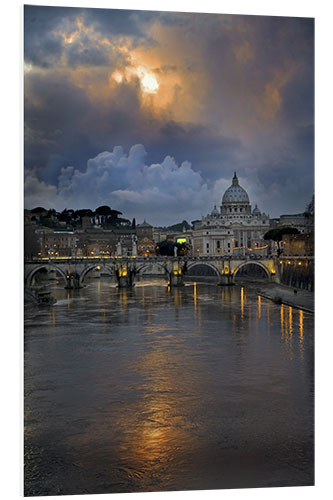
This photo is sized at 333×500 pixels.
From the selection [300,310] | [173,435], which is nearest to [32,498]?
[173,435]

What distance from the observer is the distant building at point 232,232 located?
60.0m

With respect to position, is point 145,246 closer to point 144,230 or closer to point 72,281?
point 144,230

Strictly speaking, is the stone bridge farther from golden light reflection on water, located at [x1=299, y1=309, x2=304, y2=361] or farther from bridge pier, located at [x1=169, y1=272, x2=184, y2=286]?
golden light reflection on water, located at [x1=299, y1=309, x2=304, y2=361]

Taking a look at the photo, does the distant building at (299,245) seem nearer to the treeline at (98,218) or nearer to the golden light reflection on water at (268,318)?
the golden light reflection on water at (268,318)

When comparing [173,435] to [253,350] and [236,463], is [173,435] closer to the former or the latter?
[236,463]

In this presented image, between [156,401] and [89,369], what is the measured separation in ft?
8.20

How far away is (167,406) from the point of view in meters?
8.34

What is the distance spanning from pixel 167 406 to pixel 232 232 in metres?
53.5

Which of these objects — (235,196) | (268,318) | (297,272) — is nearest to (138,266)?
(297,272)

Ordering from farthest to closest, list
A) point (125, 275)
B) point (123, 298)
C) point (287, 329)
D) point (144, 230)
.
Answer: point (144, 230) < point (125, 275) < point (123, 298) < point (287, 329)

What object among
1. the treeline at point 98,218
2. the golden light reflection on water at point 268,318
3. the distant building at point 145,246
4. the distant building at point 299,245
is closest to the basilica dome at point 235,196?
the distant building at point 145,246

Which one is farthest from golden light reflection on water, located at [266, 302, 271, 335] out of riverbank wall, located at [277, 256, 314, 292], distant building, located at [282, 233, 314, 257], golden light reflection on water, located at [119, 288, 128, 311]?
golden light reflection on water, located at [119, 288, 128, 311]

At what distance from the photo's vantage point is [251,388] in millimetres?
9000

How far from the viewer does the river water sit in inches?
229
